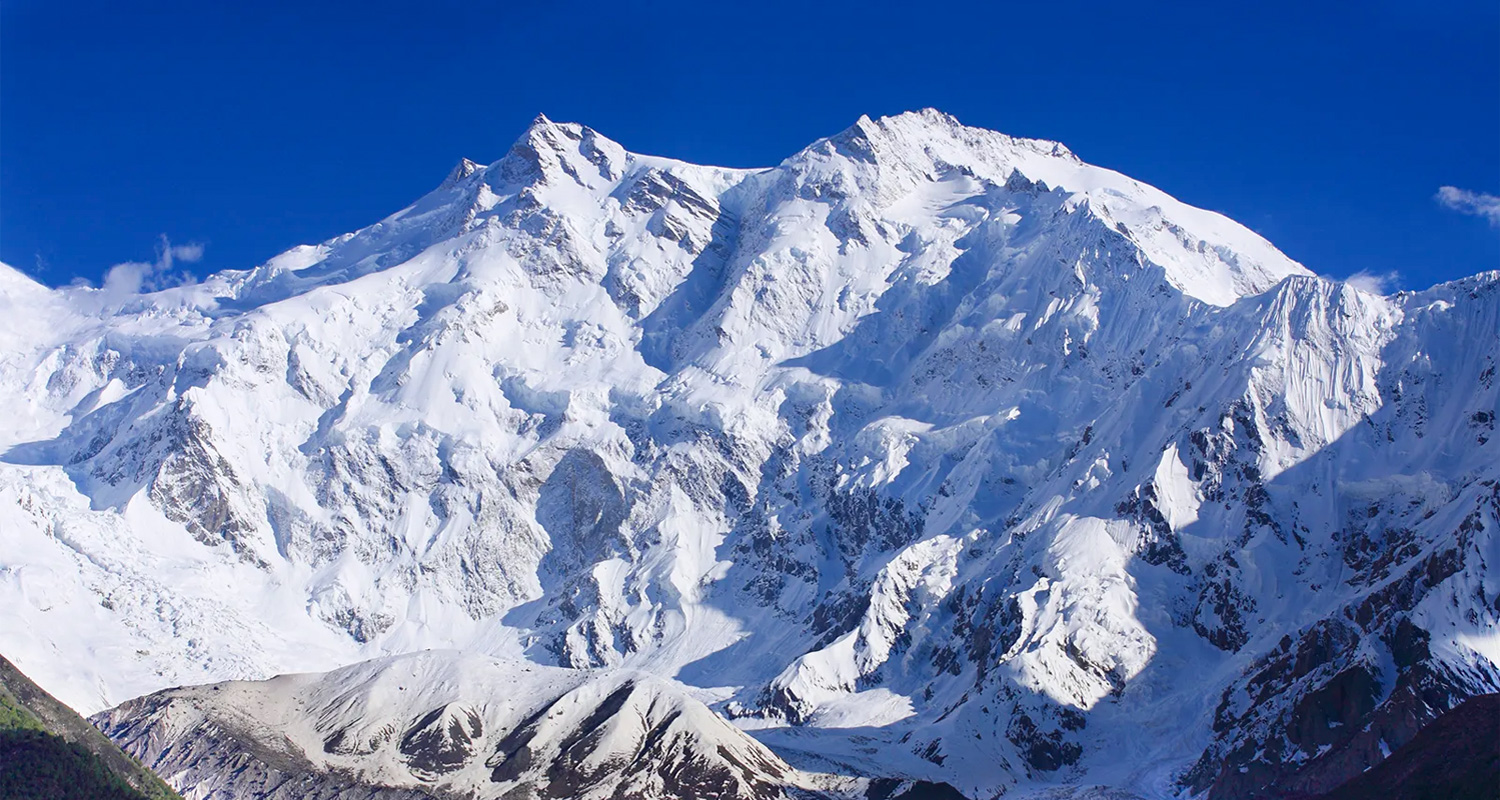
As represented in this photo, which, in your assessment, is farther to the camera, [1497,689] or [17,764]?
[1497,689]

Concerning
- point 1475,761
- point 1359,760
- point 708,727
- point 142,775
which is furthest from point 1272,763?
point 142,775

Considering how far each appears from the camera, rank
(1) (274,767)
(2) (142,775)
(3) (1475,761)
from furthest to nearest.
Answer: (1) (274,767), (2) (142,775), (3) (1475,761)

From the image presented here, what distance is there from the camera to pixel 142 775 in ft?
583

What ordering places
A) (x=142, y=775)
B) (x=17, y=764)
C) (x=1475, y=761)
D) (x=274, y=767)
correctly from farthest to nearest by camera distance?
(x=274, y=767) → (x=142, y=775) → (x=17, y=764) → (x=1475, y=761)

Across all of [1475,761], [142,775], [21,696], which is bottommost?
[1475,761]

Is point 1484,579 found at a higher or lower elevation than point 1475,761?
higher

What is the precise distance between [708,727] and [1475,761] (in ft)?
289

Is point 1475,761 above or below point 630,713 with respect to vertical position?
below

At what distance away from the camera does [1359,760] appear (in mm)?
182875

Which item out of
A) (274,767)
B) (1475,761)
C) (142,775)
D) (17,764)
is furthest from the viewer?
(274,767)

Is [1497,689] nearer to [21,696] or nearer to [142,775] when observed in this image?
[142,775]

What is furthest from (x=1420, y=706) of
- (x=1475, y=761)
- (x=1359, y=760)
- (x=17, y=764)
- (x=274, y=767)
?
(x=17, y=764)

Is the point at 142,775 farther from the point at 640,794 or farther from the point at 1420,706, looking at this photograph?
the point at 1420,706

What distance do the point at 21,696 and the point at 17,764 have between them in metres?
25.6
